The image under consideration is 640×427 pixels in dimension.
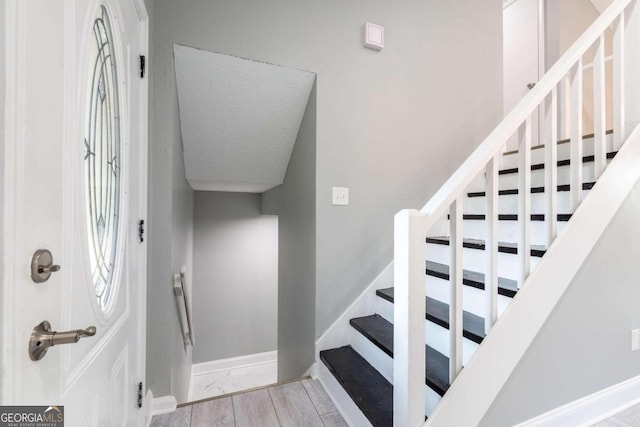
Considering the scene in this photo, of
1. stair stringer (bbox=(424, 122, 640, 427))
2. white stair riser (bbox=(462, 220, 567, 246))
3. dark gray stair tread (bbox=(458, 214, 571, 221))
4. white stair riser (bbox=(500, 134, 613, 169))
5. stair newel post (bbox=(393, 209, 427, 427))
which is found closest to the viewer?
stair newel post (bbox=(393, 209, 427, 427))

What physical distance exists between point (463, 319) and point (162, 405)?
1636mm

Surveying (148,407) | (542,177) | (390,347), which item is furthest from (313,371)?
(542,177)

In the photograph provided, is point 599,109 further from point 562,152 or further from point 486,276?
point 486,276

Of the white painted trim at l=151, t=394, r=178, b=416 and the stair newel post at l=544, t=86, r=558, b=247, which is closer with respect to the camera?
the stair newel post at l=544, t=86, r=558, b=247

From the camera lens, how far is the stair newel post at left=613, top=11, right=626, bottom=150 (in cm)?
160

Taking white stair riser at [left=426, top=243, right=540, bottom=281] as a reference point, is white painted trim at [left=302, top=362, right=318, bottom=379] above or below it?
below

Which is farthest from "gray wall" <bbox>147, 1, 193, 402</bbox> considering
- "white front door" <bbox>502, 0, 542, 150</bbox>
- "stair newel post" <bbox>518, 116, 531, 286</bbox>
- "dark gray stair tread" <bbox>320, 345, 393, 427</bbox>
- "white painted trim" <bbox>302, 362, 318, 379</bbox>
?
"white front door" <bbox>502, 0, 542, 150</bbox>

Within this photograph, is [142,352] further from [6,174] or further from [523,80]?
[523,80]

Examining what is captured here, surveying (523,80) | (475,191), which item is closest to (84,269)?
(475,191)

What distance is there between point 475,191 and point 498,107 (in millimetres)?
781

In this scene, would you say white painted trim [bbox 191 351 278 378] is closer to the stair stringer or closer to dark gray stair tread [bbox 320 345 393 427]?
dark gray stair tread [bbox 320 345 393 427]

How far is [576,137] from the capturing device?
4.48 ft

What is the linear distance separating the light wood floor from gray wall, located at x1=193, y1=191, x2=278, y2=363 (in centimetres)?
182

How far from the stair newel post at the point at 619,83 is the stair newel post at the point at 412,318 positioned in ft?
5.03
